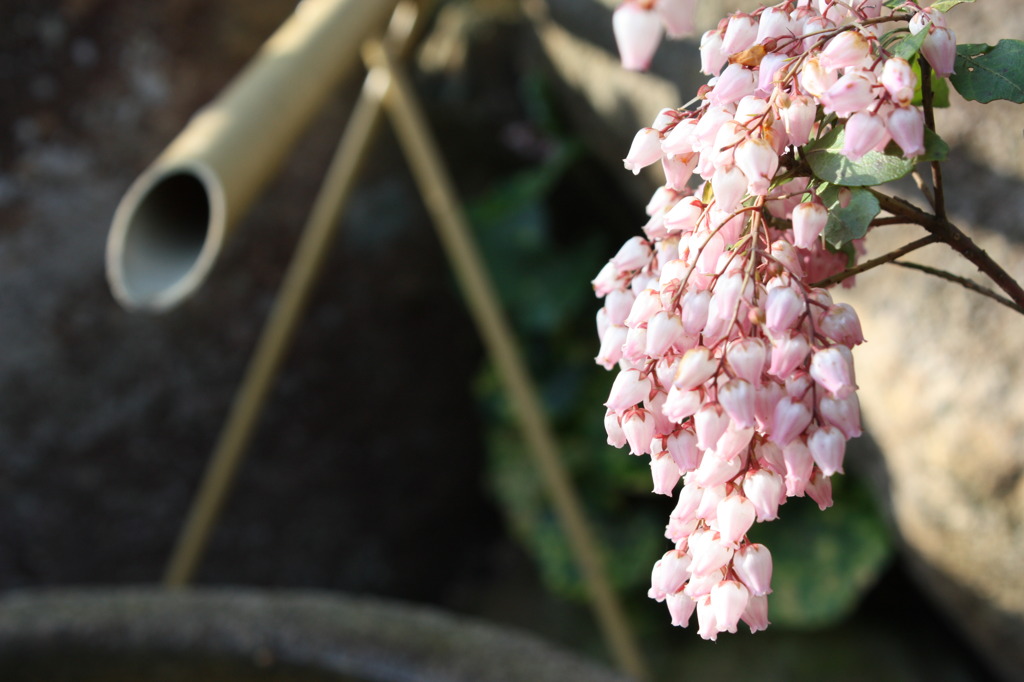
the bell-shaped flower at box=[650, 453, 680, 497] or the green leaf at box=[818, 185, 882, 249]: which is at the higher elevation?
the green leaf at box=[818, 185, 882, 249]

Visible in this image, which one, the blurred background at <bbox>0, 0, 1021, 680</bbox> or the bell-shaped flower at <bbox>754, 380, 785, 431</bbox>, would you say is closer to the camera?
the bell-shaped flower at <bbox>754, 380, 785, 431</bbox>

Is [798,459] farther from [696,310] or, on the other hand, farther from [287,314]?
[287,314]

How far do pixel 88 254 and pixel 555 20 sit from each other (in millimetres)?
786

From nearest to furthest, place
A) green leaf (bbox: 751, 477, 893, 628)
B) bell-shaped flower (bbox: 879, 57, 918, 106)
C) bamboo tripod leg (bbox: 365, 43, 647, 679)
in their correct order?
bell-shaped flower (bbox: 879, 57, 918, 106), bamboo tripod leg (bbox: 365, 43, 647, 679), green leaf (bbox: 751, 477, 893, 628)

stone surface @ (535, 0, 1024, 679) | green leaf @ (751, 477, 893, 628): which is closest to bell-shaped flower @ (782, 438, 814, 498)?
stone surface @ (535, 0, 1024, 679)

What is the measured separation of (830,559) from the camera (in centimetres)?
134

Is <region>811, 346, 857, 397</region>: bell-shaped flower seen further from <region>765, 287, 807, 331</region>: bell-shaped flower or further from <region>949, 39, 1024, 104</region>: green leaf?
<region>949, 39, 1024, 104</region>: green leaf

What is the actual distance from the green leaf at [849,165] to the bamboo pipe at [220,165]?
61cm

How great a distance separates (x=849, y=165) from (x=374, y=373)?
4.48 feet

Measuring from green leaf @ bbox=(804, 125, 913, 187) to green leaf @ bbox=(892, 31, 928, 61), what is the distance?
3 cm

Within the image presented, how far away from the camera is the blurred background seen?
137 cm

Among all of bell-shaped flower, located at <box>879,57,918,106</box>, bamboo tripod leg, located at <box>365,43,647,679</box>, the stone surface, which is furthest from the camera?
bamboo tripod leg, located at <box>365,43,647,679</box>

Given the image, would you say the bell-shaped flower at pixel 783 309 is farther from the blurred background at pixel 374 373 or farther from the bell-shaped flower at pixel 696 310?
the blurred background at pixel 374 373

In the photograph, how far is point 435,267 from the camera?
1.68 meters
